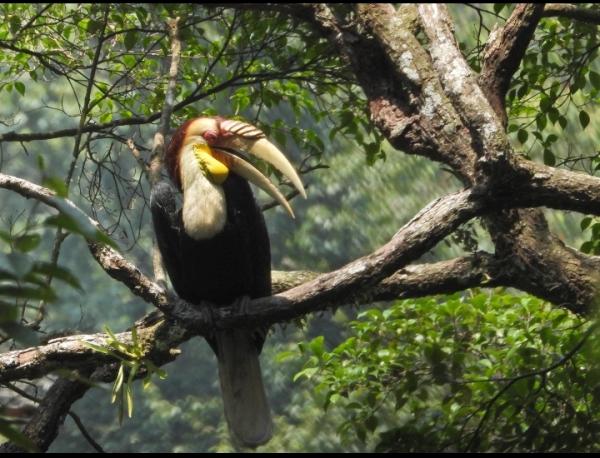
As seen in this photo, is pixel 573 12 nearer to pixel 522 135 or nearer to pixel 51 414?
pixel 522 135

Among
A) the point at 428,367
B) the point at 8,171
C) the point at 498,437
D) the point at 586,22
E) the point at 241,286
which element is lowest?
the point at 498,437

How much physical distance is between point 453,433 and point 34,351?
115 cm

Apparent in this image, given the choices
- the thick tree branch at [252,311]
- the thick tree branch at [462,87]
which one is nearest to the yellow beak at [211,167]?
the thick tree branch at [252,311]

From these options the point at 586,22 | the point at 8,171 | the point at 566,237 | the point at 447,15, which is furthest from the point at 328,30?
the point at 8,171

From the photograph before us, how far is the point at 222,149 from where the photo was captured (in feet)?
9.06

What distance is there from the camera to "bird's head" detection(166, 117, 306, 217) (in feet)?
8.77

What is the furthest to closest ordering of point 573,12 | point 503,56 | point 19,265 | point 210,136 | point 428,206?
point 210,136
point 573,12
point 503,56
point 428,206
point 19,265

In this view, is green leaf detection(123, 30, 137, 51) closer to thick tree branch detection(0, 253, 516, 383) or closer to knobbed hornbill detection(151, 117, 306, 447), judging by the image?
knobbed hornbill detection(151, 117, 306, 447)

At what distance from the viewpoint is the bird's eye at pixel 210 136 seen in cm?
276

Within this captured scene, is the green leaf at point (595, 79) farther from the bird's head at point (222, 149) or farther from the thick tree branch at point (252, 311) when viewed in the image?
the bird's head at point (222, 149)

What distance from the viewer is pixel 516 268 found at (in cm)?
236

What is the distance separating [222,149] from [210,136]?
0.06 metres

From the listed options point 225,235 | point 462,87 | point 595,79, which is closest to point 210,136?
point 225,235

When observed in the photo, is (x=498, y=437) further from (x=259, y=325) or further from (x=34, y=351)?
(x=34, y=351)
